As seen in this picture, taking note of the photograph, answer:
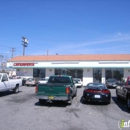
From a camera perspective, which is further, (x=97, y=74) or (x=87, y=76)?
(x=87, y=76)

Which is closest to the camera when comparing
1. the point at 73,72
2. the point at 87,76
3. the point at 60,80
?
the point at 60,80

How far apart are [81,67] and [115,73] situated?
5.70 meters

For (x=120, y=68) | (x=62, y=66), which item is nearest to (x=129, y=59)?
(x=120, y=68)

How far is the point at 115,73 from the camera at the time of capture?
2645 centimetres

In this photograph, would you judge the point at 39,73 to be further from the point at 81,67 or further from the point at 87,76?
the point at 87,76

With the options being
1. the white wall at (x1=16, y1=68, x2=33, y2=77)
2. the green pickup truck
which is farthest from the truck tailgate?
the white wall at (x1=16, y1=68, x2=33, y2=77)

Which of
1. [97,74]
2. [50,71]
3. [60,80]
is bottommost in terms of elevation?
[60,80]

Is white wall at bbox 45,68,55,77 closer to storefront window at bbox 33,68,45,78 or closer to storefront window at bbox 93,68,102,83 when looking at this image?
storefront window at bbox 33,68,45,78

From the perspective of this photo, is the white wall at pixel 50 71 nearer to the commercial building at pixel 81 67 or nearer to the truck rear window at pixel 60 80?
the commercial building at pixel 81 67

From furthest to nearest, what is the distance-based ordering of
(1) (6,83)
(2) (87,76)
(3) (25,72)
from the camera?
1. (3) (25,72)
2. (2) (87,76)
3. (1) (6,83)

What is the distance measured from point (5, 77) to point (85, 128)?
10011mm

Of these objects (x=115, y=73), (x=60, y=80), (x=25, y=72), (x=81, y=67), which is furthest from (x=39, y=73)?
(x=60, y=80)

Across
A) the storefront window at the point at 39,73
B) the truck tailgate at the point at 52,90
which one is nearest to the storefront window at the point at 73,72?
the storefront window at the point at 39,73

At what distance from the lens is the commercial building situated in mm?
26172
